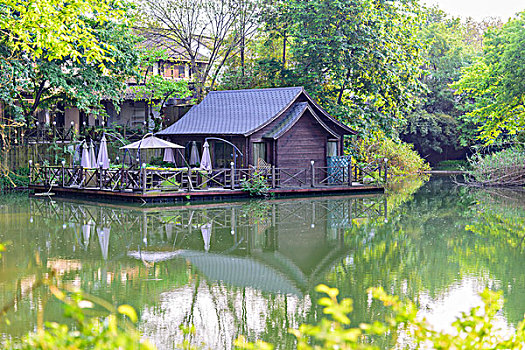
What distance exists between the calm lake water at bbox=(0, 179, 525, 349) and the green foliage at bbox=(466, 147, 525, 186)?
37.1ft

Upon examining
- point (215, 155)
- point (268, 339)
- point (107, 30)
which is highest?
point (107, 30)

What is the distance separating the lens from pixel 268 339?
709 cm

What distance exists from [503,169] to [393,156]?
31.6ft

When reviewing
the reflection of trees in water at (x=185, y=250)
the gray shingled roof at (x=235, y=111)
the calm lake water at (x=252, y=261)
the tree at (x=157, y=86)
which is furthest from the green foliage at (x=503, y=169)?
the tree at (x=157, y=86)

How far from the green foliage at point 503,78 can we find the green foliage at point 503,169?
1.17 meters

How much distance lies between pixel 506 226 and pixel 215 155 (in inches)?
550

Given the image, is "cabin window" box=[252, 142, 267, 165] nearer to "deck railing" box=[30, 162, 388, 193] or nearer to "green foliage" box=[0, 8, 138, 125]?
"deck railing" box=[30, 162, 388, 193]

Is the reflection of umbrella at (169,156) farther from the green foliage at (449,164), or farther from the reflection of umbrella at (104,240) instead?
the green foliage at (449,164)

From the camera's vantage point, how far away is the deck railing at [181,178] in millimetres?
23859

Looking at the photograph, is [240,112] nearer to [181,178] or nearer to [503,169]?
[181,178]

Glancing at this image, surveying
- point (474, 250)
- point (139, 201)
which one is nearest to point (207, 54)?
point (139, 201)

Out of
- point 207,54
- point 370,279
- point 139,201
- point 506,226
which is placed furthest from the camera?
point 207,54

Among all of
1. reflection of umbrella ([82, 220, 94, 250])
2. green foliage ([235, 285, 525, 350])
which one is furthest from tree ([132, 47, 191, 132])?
green foliage ([235, 285, 525, 350])

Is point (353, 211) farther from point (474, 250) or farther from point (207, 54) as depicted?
point (207, 54)
